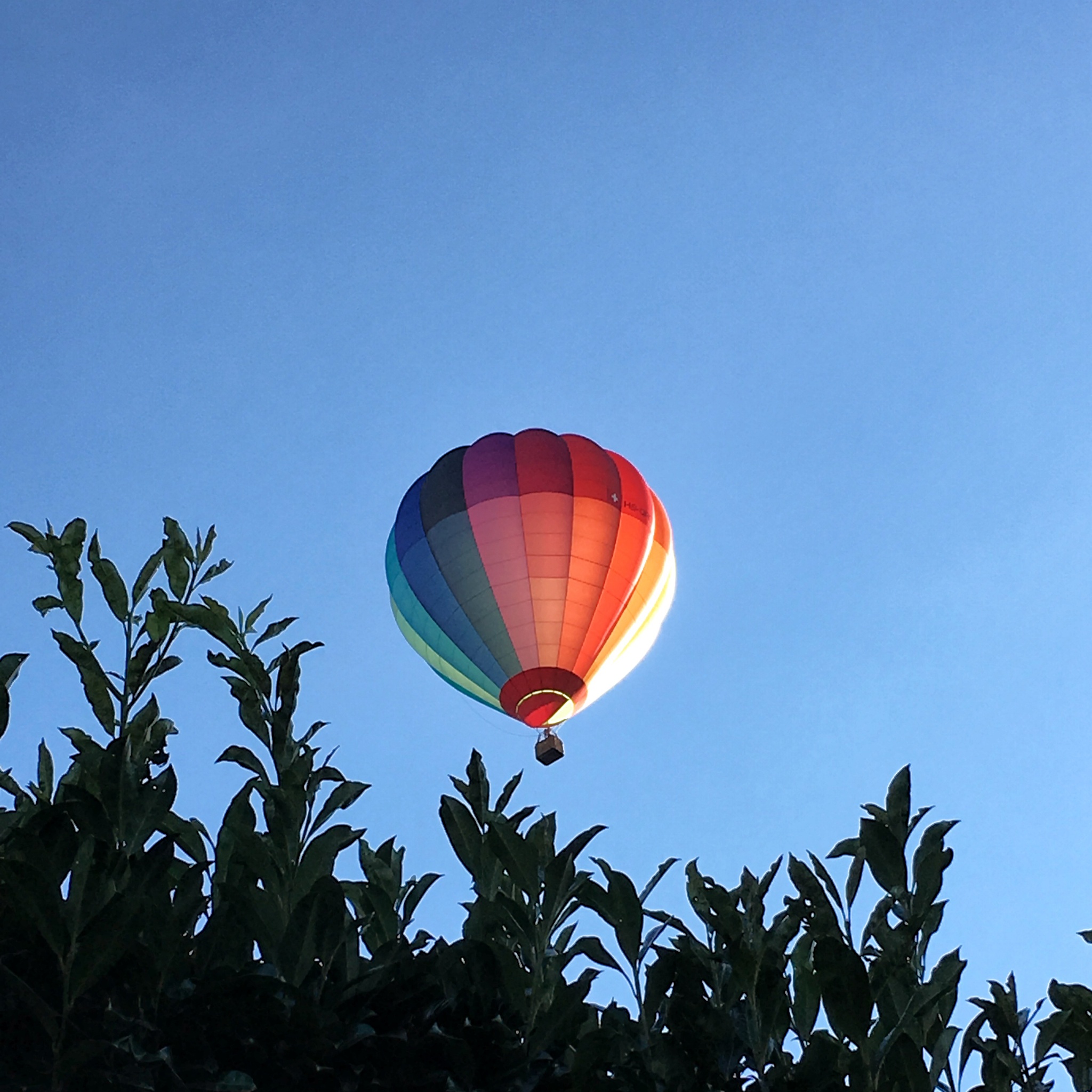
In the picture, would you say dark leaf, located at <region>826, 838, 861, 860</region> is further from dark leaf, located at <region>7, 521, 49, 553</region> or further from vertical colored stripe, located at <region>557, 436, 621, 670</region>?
vertical colored stripe, located at <region>557, 436, 621, 670</region>

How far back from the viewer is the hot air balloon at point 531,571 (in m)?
26.9

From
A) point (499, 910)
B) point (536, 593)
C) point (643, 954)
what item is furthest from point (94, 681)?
point (536, 593)

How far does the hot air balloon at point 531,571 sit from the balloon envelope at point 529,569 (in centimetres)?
2

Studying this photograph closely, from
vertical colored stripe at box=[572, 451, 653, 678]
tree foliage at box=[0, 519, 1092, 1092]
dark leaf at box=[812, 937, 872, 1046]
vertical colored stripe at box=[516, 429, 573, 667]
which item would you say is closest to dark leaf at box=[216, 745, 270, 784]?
tree foliage at box=[0, 519, 1092, 1092]

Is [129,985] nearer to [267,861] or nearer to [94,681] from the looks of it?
[267,861]

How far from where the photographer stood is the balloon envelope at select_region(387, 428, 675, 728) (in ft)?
88.2

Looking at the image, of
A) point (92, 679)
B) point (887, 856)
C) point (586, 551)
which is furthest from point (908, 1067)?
point (586, 551)

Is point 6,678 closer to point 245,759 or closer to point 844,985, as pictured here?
point 245,759

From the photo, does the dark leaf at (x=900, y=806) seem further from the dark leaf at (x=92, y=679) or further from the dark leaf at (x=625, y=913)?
the dark leaf at (x=92, y=679)

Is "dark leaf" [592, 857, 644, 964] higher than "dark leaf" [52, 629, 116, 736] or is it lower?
lower

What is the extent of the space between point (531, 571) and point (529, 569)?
38mm

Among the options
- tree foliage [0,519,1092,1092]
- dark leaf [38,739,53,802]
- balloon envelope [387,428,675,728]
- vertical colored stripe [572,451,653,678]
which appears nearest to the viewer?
tree foliage [0,519,1092,1092]

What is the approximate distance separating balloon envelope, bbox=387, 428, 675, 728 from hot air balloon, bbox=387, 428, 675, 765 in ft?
0.08

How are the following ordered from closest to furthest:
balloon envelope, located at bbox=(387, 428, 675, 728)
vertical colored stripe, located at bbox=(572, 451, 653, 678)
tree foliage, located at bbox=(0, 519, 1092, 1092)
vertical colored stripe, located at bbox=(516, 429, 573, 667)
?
tree foliage, located at bbox=(0, 519, 1092, 1092) → vertical colored stripe, located at bbox=(516, 429, 573, 667) → balloon envelope, located at bbox=(387, 428, 675, 728) → vertical colored stripe, located at bbox=(572, 451, 653, 678)
